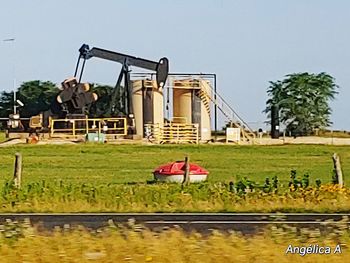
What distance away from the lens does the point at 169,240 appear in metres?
12.5

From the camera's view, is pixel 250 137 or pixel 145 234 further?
pixel 250 137

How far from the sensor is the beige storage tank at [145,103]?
268 feet

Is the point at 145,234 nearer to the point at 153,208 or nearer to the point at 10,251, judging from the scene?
the point at 10,251

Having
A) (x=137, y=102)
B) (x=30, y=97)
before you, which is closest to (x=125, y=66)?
(x=137, y=102)

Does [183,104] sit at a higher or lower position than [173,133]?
higher

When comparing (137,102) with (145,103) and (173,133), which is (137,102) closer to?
(145,103)

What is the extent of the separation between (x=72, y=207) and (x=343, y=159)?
35.8m

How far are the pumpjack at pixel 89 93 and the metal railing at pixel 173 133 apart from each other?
6.59 feet

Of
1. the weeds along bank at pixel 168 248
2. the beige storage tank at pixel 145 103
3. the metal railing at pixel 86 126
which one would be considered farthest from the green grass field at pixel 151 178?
the beige storage tank at pixel 145 103

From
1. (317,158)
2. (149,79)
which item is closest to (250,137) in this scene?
(149,79)

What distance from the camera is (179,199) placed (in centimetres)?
2653

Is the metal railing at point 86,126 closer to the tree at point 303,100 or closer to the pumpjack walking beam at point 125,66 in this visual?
the pumpjack walking beam at point 125,66

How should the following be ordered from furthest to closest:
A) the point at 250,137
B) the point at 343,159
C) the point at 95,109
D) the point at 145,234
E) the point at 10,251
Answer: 1. the point at 95,109
2. the point at 250,137
3. the point at 343,159
4. the point at 145,234
5. the point at 10,251

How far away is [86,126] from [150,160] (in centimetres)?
2102
